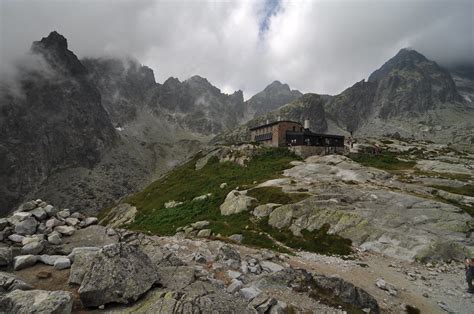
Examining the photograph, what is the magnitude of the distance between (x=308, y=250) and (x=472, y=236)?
1887 cm

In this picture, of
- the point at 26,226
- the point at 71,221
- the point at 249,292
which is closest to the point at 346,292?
the point at 249,292

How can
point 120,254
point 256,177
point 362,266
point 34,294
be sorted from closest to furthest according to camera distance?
point 34,294 → point 120,254 → point 362,266 → point 256,177

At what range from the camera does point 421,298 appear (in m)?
21.6

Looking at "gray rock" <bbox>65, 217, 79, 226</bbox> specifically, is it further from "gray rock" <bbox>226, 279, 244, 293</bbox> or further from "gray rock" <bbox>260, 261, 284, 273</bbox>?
"gray rock" <bbox>260, 261, 284, 273</bbox>

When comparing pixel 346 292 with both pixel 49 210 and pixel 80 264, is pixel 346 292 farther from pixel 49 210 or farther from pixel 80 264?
pixel 49 210

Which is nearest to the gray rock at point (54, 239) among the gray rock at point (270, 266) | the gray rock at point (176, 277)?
the gray rock at point (176, 277)

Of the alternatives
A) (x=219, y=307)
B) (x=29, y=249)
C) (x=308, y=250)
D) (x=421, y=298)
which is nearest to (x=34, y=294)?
(x=29, y=249)

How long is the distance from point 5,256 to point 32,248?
1.23 m

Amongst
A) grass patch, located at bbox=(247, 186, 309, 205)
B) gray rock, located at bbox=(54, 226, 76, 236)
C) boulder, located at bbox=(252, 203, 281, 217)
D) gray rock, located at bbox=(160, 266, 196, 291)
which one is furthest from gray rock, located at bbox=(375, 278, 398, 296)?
gray rock, located at bbox=(54, 226, 76, 236)

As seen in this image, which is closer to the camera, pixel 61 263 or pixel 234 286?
pixel 61 263

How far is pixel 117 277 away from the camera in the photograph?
38.1 feet

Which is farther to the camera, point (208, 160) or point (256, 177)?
point (208, 160)

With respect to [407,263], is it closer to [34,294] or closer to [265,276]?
[265,276]

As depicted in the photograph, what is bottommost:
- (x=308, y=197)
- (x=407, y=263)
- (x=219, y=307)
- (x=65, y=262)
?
(x=407, y=263)
